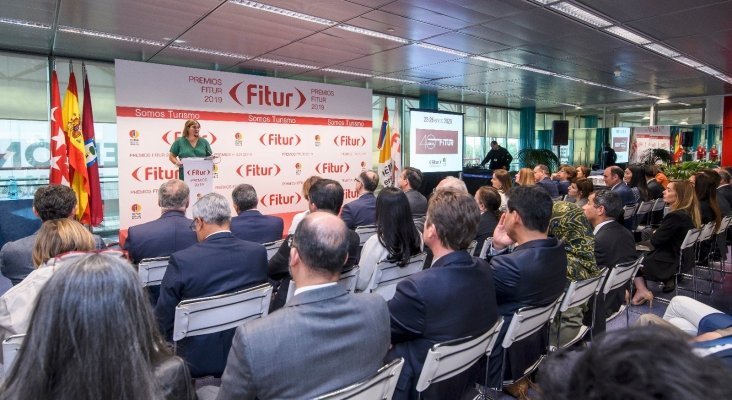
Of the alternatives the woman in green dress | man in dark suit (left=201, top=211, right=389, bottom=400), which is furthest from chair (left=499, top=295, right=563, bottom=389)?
the woman in green dress

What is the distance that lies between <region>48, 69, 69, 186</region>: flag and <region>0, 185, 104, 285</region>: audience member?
3.65m

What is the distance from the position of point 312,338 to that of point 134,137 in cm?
650

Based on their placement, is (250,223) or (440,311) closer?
(440,311)

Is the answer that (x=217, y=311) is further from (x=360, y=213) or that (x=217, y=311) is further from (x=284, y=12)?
(x=284, y=12)

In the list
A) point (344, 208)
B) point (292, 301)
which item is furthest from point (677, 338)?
point (344, 208)

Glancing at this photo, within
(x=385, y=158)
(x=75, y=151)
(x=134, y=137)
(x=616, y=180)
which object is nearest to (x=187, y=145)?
(x=134, y=137)

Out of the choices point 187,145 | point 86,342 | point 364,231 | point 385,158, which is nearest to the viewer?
point 86,342

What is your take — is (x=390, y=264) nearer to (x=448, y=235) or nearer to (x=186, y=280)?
(x=448, y=235)

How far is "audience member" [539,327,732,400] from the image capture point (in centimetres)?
52

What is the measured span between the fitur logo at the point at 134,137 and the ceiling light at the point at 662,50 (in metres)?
7.86

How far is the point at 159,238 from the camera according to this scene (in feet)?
10.9

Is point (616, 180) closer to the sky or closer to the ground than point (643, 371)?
closer to the ground

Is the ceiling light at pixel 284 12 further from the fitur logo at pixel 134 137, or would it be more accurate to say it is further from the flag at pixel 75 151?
the flag at pixel 75 151

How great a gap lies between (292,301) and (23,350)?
737 millimetres
